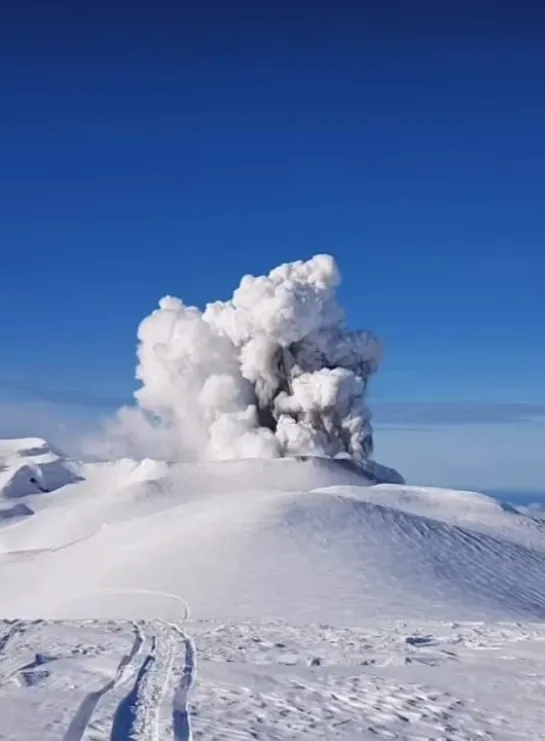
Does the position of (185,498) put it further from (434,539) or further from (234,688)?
(234,688)

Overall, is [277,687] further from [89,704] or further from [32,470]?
[32,470]

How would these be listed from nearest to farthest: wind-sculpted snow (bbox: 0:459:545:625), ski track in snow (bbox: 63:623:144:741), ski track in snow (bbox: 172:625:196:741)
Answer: ski track in snow (bbox: 63:623:144:741) < ski track in snow (bbox: 172:625:196:741) < wind-sculpted snow (bbox: 0:459:545:625)

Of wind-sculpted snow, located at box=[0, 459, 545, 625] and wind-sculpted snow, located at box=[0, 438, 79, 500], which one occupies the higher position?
wind-sculpted snow, located at box=[0, 438, 79, 500]

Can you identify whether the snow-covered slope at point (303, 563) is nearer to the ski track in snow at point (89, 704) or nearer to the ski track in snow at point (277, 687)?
the ski track in snow at point (277, 687)

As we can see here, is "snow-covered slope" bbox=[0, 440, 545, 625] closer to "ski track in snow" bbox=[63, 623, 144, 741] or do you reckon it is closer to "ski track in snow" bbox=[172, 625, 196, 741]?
"ski track in snow" bbox=[172, 625, 196, 741]

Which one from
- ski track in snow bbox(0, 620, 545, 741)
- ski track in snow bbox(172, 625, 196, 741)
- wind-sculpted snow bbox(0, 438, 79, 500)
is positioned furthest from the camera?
wind-sculpted snow bbox(0, 438, 79, 500)

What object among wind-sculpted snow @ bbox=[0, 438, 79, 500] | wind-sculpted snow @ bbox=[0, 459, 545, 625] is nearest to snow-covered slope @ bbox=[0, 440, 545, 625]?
wind-sculpted snow @ bbox=[0, 459, 545, 625]

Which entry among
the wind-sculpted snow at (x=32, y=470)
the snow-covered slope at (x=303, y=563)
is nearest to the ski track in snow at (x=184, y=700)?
the snow-covered slope at (x=303, y=563)
